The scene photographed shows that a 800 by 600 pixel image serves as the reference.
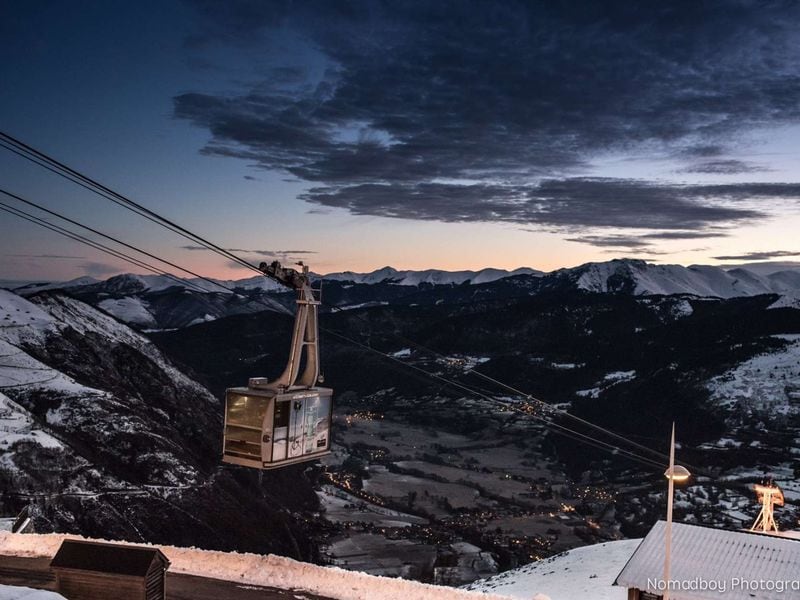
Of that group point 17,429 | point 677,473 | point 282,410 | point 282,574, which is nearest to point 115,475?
point 17,429

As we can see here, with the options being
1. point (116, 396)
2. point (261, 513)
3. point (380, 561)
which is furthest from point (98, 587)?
point (116, 396)

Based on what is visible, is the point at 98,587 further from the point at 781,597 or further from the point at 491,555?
the point at 491,555

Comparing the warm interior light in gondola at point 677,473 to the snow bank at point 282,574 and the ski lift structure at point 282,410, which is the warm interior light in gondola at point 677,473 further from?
the ski lift structure at point 282,410

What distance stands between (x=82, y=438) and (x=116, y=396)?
32073 mm

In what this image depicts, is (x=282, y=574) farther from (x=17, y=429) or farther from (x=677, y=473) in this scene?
(x=17, y=429)

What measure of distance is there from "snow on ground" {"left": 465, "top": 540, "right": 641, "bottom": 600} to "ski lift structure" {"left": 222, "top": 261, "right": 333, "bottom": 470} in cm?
5613

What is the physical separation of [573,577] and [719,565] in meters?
61.9

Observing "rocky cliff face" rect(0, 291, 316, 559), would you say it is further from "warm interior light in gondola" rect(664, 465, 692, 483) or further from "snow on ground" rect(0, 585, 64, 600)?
"warm interior light in gondola" rect(664, 465, 692, 483)

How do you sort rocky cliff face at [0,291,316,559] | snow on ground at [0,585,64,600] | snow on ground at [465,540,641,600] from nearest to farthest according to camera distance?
snow on ground at [0,585,64,600] < snow on ground at [465,540,641,600] < rocky cliff face at [0,291,316,559]

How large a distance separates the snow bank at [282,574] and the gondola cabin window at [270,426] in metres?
4.53

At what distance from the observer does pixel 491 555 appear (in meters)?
158

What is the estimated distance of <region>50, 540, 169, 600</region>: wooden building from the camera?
79.3 feet

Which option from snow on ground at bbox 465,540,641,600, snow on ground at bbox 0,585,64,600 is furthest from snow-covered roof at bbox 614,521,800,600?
snow on ground at bbox 465,540,641,600

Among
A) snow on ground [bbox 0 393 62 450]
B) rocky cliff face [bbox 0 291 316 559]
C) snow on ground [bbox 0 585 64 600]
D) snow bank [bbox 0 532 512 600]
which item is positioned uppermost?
snow on ground [bbox 0 585 64 600]
